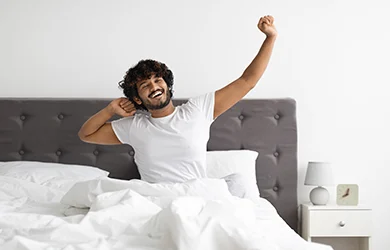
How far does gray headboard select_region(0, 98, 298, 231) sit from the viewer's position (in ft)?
13.2

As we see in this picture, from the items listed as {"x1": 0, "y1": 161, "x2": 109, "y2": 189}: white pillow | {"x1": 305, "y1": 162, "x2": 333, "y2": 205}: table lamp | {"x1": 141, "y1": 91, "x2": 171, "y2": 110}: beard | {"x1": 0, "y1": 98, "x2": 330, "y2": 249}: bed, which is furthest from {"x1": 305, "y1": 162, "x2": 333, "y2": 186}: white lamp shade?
{"x1": 141, "y1": 91, "x2": 171, "y2": 110}: beard

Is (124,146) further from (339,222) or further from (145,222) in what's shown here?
(145,222)

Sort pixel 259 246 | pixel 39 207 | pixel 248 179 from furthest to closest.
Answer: pixel 248 179
pixel 39 207
pixel 259 246

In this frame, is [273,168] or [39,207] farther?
[273,168]

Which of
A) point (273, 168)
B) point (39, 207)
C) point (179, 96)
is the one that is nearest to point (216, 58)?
point (179, 96)

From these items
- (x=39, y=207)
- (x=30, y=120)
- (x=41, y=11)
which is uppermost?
(x=41, y=11)

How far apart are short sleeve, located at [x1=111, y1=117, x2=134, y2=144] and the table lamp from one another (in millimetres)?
1443

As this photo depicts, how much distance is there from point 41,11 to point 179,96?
3.64ft

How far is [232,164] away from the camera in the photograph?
12.5ft

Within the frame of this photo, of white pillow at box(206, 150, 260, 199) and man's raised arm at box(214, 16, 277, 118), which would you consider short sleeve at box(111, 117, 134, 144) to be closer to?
man's raised arm at box(214, 16, 277, 118)

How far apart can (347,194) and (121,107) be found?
1.78m

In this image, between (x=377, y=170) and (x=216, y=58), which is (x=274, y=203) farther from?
(x=216, y=58)

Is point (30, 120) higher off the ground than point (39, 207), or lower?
A: higher

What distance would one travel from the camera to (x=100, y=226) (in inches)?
82.1
